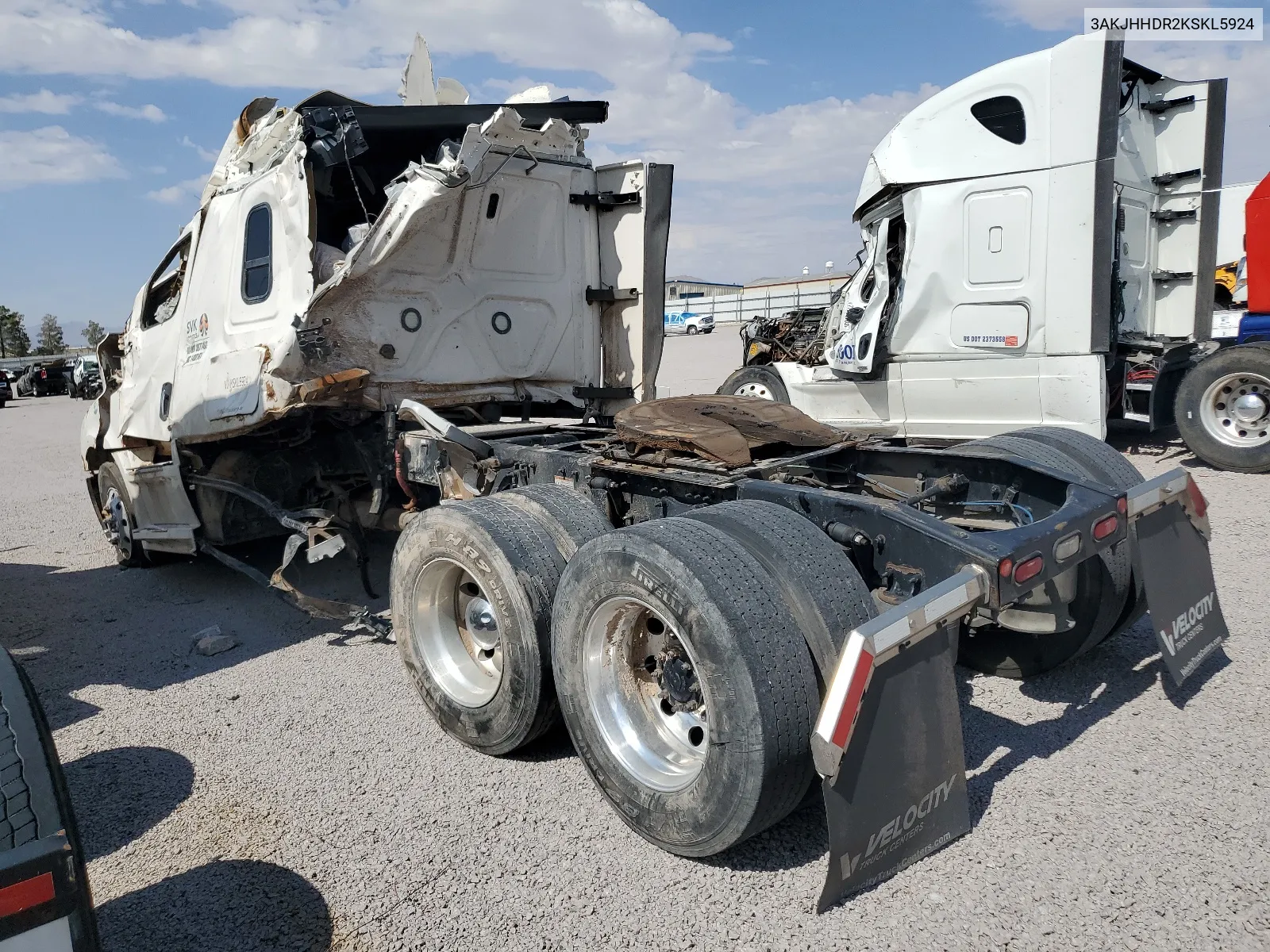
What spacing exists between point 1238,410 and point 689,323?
1387 inches

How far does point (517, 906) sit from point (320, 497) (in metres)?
4.17

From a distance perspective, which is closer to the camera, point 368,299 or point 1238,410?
point 368,299

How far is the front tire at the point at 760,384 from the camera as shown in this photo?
9352 mm

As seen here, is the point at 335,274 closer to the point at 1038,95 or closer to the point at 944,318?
the point at 944,318

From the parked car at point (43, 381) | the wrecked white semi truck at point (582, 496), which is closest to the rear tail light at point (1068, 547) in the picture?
the wrecked white semi truck at point (582, 496)

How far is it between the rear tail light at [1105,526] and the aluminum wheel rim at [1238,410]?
583 centimetres

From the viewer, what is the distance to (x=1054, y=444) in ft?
13.0

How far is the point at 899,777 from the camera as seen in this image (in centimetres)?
237

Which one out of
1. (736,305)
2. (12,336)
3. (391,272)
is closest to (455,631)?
(391,272)

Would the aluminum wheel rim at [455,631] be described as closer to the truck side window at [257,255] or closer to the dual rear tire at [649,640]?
the dual rear tire at [649,640]

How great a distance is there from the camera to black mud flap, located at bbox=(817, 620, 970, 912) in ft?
7.37

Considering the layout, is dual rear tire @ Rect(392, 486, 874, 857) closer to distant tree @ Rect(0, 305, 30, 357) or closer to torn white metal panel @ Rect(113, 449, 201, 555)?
torn white metal panel @ Rect(113, 449, 201, 555)

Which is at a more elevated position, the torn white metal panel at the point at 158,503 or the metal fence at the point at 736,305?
the metal fence at the point at 736,305

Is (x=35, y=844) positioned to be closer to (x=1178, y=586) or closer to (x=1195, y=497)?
(x=1178, y=586)
